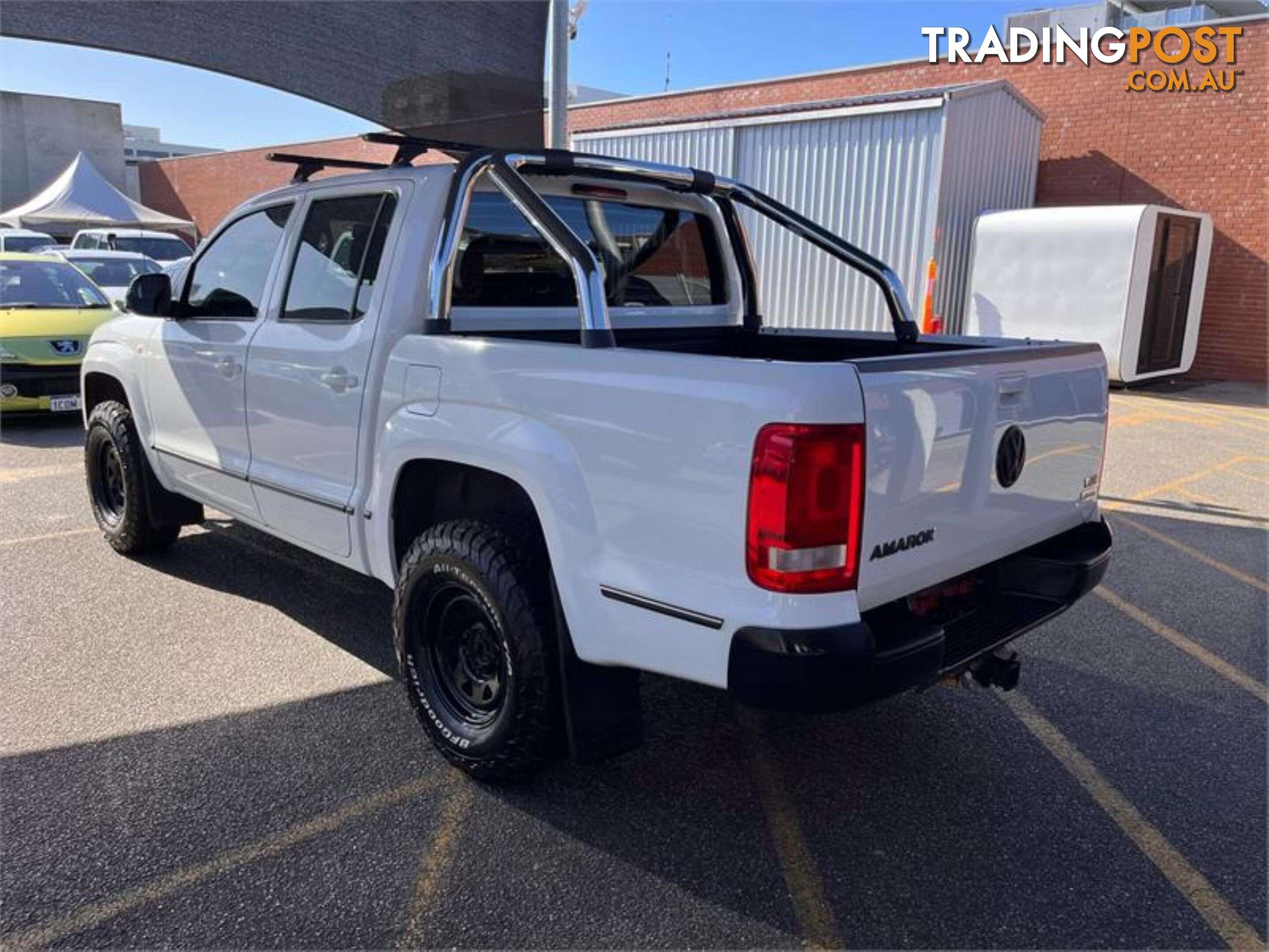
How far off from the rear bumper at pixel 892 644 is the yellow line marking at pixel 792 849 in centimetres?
62

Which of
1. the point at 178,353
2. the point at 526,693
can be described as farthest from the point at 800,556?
the point at 178,353

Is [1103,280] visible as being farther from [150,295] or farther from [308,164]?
[150,295]

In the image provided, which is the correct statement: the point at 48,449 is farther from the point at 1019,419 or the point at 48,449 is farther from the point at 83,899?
the point at 1019,419

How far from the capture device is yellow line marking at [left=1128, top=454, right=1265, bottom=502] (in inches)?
292

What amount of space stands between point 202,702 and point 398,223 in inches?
78.0

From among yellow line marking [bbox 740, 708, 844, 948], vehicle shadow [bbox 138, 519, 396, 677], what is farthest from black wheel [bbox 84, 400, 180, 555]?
yellow line marking [bbox 740, 708, 844, 948]

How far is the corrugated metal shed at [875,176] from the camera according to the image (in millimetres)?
12852

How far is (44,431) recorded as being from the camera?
9500mm

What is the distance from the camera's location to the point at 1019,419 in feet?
9.68

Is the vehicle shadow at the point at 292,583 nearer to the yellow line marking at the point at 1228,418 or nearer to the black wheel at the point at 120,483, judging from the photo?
the black wheel at the point at 120,483

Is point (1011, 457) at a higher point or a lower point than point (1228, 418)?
higher

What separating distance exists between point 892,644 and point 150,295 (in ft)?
12.2

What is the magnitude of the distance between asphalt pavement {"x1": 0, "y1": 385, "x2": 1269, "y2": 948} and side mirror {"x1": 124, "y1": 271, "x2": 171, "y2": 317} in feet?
4.71

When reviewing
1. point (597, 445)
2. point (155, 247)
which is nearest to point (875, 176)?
point (597, 445)
